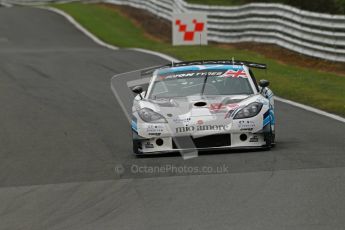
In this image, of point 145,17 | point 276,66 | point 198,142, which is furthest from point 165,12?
point 198,142

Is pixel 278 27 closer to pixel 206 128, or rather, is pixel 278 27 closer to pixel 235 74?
pixel 235 74

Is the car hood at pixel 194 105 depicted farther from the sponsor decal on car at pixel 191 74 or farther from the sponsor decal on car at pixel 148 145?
the sponsor decal on car at pixel 191 74

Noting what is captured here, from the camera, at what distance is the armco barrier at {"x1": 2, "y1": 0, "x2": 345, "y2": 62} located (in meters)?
24.5

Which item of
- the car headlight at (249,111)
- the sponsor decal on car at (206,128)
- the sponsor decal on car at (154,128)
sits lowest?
the sponsor decal on car at (154,128)

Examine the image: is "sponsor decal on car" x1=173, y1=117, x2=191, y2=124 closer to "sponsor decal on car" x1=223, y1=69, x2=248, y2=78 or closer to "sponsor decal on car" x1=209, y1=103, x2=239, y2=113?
"sponsor decal on car" x1=209, y1=103, x2=239, y2=113

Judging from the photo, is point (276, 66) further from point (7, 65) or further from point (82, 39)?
point (82, 39)

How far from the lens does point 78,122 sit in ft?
50.1

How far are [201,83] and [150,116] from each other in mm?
1151

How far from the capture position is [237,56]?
26.0 m

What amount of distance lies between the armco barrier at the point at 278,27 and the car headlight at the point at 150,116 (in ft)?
41.8

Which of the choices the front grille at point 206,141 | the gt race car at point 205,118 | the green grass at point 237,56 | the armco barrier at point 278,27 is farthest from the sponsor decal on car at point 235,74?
the armco barrier at point 278,27

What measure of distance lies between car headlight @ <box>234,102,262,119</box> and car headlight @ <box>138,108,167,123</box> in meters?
0.94

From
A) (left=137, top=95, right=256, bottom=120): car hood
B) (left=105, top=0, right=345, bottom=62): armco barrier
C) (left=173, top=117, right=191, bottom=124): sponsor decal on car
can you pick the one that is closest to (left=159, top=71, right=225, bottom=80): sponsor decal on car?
(left=137, top=95, right=256, bottom=120): car hood

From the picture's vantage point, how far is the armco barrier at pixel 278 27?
24.5m
